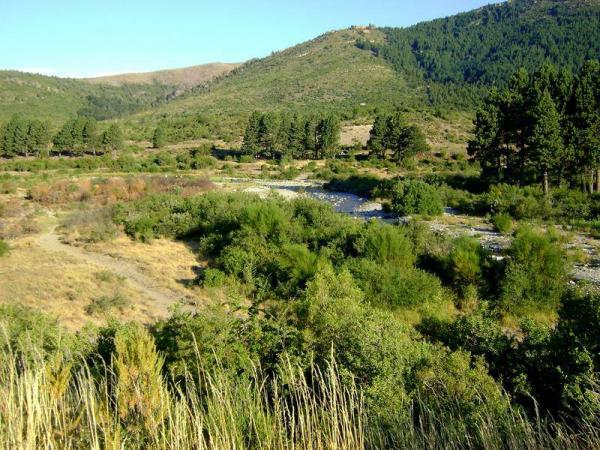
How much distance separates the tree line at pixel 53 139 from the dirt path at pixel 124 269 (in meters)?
41.3

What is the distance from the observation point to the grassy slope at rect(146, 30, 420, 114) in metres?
109

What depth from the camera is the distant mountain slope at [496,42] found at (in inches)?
4769

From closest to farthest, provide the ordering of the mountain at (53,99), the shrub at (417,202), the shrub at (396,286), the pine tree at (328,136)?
the shrub at (396,286)
the shrub at (417,202)
the pine tree at (328,136)
the mountain at (53,99)

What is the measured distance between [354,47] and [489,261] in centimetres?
15314

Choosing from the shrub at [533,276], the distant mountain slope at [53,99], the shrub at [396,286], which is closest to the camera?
the shrub at [533,276]

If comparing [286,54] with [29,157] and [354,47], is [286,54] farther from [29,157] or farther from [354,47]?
[29,157]

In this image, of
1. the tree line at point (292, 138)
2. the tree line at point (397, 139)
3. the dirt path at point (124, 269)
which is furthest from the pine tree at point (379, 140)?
the dirt path at point (124, 269)

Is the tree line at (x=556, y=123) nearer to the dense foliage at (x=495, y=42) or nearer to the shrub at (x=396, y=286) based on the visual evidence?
the shrub at (x=396, y=286)

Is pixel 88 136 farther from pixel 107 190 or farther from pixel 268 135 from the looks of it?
pixel 107 190

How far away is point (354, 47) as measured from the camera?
504ft

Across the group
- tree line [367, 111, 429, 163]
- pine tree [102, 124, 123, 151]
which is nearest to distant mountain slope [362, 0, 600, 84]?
tree line [367, 111, 429, 163]

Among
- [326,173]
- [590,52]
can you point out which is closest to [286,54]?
[590,52]

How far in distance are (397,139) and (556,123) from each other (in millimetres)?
26942

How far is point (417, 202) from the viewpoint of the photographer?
25.7 metres
